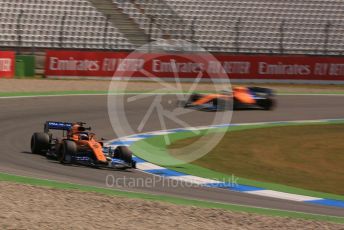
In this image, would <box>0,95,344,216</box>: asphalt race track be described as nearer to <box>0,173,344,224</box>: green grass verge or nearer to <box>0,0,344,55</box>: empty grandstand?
<box>0,173,344,224</box>: green grass verge

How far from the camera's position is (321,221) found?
770cm

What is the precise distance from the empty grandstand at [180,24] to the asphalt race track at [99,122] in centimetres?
801

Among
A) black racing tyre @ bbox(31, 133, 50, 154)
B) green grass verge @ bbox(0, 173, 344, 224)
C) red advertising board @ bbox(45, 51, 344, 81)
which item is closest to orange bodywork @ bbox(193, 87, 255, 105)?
red advertising board @ bbox(45, 51, 344, 81)

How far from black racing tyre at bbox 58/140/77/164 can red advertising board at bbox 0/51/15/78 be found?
1314 centimetres

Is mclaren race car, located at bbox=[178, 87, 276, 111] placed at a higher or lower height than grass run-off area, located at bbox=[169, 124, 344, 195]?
higher

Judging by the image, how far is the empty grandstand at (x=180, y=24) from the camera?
93.1 feet

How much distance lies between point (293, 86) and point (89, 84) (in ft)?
26.3

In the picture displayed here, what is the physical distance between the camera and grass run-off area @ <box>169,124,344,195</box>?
1130 cm

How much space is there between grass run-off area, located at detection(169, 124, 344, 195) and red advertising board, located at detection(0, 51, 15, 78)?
10067 mm

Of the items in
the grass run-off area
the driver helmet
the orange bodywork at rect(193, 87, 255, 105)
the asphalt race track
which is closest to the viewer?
the asphalt race track

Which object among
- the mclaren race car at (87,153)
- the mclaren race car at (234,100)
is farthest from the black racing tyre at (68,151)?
the mclaren race car at (234,100)

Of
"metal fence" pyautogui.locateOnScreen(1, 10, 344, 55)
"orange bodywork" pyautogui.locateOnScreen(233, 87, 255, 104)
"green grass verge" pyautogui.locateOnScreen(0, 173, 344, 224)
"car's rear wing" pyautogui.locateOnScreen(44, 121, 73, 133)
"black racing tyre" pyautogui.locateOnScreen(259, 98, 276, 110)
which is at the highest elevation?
"metal fence" pyautogui.locateOnScreen(1, 10, 344, 55)

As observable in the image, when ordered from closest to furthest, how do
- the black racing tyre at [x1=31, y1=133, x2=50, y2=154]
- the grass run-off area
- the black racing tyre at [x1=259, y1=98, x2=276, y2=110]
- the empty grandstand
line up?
the grass run-off area → the black racing tyre at [x1=31, y1=133, x2=50, y2=154] → the black racing tyre at [x1=259, y1=98, x2=276, y2=110] → the empty grandstand

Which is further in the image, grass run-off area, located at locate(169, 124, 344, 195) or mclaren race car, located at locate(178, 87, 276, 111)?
mclaren race car, located at locate(178, 87, 276, 111)
